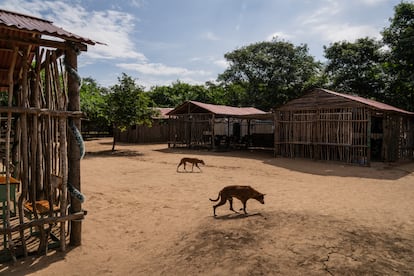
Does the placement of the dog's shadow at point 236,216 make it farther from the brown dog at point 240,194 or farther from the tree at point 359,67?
the tree at point 359,67

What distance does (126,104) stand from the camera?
1858 cm

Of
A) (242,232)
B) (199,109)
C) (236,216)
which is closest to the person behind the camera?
(242,232)

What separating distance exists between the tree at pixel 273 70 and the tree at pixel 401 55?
9.39m

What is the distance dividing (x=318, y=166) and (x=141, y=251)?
10635 millimetres

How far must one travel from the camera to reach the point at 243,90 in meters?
38.5

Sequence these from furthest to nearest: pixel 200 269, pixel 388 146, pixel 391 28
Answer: pixel 391 28 → pixel 388 146 → pixel 200 269

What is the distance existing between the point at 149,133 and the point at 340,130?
19089mm

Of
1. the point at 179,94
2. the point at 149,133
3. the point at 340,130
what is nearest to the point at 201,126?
the point at 149,133

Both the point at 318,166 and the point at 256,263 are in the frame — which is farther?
the point at 318,166

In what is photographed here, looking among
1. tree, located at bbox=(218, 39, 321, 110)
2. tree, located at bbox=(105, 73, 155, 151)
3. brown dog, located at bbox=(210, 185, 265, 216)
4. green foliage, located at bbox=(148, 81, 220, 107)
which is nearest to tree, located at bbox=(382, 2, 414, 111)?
tree, located at bbox=(218, 39, 321, 110)

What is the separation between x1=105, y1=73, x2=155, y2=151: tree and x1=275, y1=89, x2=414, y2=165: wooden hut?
8.52m

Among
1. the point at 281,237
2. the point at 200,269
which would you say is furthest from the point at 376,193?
the point at 200,269

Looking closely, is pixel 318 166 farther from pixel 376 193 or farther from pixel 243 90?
pixel 243 90

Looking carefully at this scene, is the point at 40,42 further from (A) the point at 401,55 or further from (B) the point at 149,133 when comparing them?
(B) the point at 149,133
